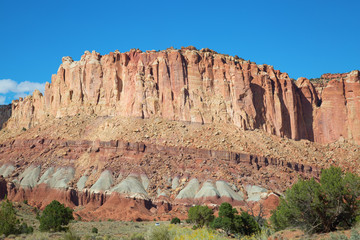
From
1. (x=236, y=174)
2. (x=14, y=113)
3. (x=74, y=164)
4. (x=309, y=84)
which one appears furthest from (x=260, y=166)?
(x=14, y=113)

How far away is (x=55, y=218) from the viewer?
187 feet

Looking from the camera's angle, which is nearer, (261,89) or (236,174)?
(236,174)

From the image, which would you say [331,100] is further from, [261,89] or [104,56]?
[104,56]

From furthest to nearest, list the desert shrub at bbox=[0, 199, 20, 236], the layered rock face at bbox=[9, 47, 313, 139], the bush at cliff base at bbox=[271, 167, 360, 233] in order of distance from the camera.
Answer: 1. the layered rock face at bbox=[9, 47, 313, 139]
2. the desert shrub at bbox=[0, 199, 20, 236]
3. the bush at cliff base at bbox=[271, 167, 360, 233]

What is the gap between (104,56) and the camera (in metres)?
127

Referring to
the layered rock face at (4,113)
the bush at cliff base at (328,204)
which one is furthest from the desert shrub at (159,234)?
the layered rock face at (4,113)

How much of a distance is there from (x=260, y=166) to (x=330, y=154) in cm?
2500

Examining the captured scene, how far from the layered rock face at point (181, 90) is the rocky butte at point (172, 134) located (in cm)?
Result: 28

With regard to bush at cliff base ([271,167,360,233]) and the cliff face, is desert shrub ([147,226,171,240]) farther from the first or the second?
the cliff face

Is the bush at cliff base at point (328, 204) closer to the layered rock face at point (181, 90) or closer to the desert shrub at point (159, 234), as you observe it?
the desert shrub at point (159, 234)

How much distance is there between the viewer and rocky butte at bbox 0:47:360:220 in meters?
93.2

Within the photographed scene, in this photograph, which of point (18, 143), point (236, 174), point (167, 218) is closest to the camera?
point (167, 218)

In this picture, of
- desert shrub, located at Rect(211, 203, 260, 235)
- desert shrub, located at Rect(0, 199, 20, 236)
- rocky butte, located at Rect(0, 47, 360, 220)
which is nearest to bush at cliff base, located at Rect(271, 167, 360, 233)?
desert shrub, located at Rect(211, 203, 260, 235)

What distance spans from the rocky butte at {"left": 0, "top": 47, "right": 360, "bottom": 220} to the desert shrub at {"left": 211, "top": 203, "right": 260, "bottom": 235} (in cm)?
2521
